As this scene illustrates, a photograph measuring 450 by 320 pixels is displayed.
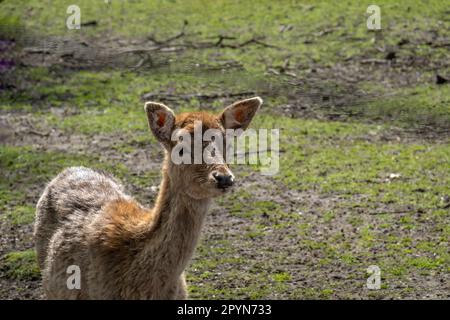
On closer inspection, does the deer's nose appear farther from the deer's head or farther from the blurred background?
the blurred background

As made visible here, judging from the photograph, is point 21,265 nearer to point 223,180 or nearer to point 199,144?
point 199,144

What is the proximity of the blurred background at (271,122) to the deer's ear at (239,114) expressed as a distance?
162 cm

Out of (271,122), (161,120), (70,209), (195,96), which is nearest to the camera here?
(161,120)

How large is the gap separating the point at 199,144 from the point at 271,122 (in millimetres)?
5258

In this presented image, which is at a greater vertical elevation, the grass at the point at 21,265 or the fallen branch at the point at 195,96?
the fallen branch at the point at 195,96

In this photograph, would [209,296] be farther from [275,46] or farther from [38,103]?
[275,46]

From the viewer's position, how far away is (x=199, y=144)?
543cm

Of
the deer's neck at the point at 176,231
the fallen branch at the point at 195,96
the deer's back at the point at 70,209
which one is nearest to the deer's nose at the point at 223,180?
A: the deer's neck at the point at 176,231

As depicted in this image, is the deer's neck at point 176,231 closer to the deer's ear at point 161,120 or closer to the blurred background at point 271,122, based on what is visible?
the deer's ear at point 161,120

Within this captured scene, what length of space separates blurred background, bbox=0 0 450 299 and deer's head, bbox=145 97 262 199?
5.57 feet

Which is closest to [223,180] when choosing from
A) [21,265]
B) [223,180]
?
[223,180]

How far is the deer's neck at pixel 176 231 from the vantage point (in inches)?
210

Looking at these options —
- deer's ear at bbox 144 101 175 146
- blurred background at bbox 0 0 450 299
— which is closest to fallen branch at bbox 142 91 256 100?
blurred background at bbox 0 0 450 299

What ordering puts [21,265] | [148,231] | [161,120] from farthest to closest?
1. [21,265]
2. [161,120]
3. [148,231]
